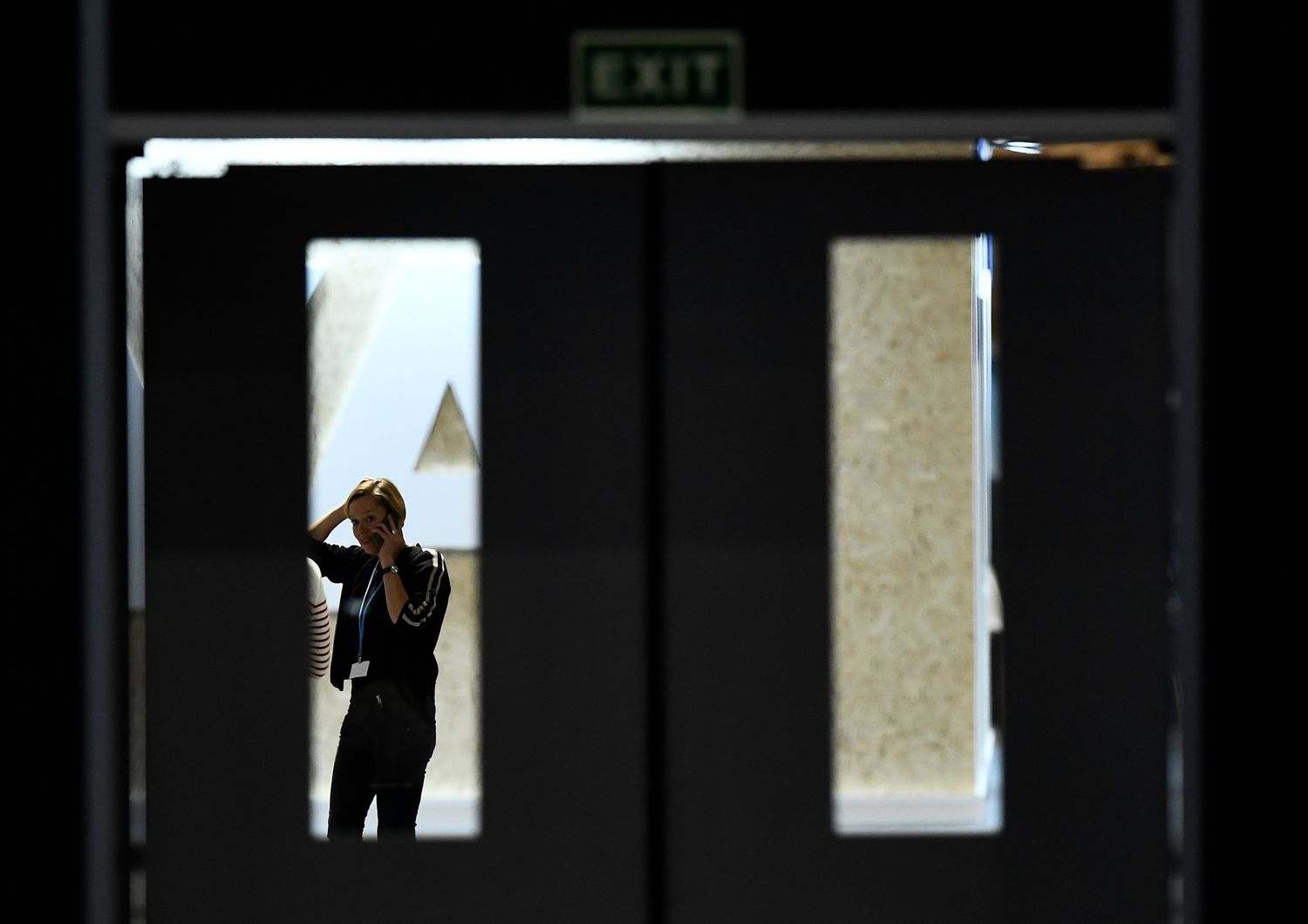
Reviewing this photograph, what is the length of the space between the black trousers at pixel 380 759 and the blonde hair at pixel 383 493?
0.52 meters

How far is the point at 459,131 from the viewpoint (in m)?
2.50

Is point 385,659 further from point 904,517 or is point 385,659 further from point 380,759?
point 904,517

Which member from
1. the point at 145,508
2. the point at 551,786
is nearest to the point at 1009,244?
the point at 551,786

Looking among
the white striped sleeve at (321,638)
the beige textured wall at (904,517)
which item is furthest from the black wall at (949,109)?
the beige textured wall at (904,517)

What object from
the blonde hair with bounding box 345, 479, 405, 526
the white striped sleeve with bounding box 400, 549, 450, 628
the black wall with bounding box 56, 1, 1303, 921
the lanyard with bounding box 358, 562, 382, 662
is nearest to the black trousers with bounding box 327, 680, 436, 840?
the lanyard with bounding box 358, 562, 382, 662

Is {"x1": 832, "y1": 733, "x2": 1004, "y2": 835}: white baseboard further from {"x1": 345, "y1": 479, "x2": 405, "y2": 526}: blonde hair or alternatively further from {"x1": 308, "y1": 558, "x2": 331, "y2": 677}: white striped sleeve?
{"x1": 345, "y1": 479, "x2": 405, "y2": 526}: blonde hair

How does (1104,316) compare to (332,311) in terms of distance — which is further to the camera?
(332,311)

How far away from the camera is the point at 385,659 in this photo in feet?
12.9

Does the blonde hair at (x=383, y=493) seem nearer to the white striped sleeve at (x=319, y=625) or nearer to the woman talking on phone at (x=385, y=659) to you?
the woman talking on phone at (x=385, y=659)

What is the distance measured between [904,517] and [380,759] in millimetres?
2388

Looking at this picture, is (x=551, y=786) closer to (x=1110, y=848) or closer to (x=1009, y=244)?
(x=1110, y=848)

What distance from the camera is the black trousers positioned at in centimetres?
384

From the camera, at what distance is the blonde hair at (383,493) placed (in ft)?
13.2

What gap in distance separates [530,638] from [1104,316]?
4.37 feet
